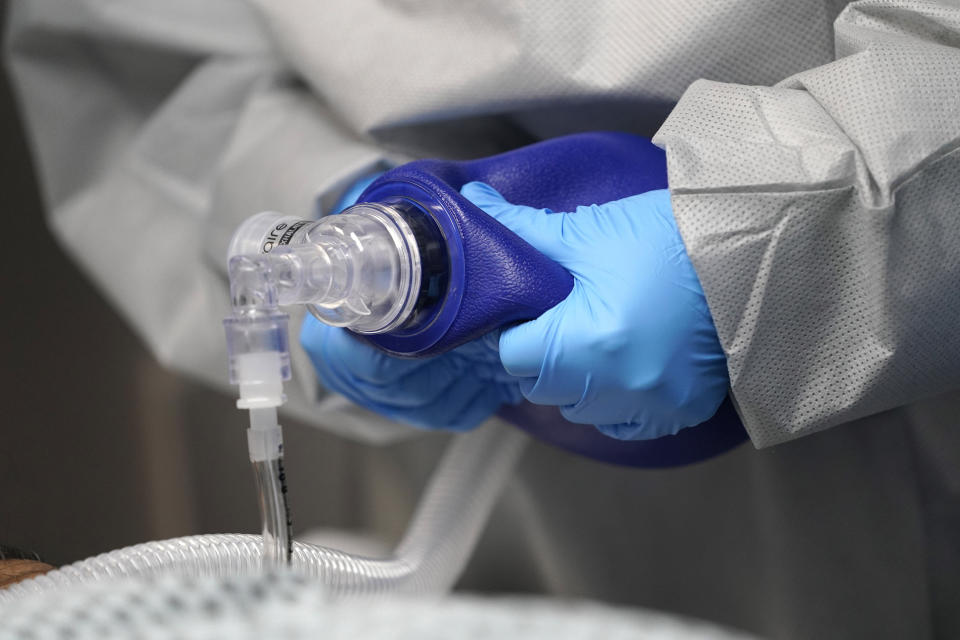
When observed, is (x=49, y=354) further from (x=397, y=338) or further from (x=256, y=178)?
(x=397, y=338)

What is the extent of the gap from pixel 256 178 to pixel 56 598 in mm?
523

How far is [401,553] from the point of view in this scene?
792 millimetres

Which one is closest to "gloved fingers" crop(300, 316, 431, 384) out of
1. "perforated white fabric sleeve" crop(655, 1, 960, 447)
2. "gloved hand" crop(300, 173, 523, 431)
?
"gloved hand" crop(300, 173, 523, 431)

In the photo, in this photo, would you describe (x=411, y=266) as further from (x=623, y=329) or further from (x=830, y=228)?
(x=830, y=228)

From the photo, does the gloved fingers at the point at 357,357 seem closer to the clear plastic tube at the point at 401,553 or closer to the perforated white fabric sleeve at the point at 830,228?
the clear plastic tube at the point at 401,553

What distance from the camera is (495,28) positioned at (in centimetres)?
73

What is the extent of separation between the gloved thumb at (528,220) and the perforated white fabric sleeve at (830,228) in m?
0.09

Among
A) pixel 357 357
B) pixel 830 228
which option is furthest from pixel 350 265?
pixel 830 228

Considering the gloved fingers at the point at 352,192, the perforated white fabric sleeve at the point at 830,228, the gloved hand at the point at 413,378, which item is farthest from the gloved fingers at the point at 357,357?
the perforated white fabric sleeve at the point at 830,228

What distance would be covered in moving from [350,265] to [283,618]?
0.24 m

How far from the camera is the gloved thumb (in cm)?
61

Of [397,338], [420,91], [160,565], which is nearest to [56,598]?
[160,565]

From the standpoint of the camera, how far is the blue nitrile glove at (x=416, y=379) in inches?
27.3

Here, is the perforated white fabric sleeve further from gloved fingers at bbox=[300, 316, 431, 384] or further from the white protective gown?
gloved fingers at bbox=[300, 316, 431, 384]
